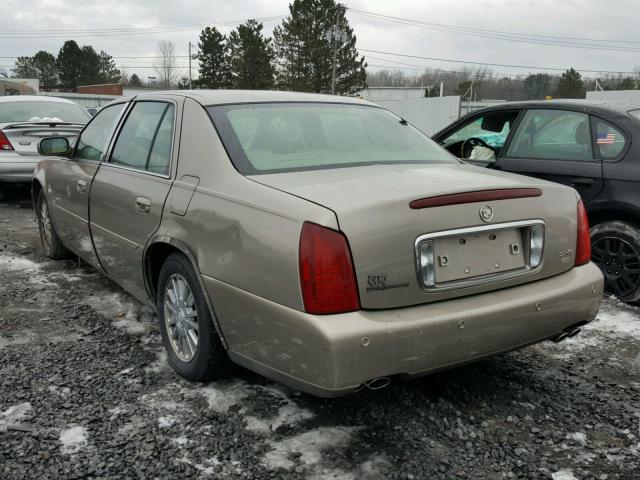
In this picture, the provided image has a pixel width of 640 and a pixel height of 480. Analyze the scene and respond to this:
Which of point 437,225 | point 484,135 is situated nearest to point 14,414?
point 437,225

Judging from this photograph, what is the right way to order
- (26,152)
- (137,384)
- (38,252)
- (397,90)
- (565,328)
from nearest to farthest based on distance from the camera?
(565,328)
(137,384)
(38,252)
(26,152)
(397,90)

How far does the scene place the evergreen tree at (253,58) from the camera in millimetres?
48406

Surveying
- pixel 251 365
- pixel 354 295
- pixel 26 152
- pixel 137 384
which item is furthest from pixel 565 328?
pixel 26 152

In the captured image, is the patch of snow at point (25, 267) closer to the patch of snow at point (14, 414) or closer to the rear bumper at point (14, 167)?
the patch of snow at point (14, 414)

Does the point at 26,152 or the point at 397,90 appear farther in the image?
the point at 397,90

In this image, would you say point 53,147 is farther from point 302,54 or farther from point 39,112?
point 302,54

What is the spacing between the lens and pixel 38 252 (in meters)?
6.07

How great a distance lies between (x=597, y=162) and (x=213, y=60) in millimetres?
52014

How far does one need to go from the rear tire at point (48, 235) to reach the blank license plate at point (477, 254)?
3.98 meters

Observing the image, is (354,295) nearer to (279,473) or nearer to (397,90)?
(279,473)

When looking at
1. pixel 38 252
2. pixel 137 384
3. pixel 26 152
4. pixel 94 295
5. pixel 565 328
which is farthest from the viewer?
pixel 26 152

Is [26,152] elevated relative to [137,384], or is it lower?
elevated

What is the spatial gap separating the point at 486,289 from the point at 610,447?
2.93 ft

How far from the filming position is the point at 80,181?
14.2 ft
